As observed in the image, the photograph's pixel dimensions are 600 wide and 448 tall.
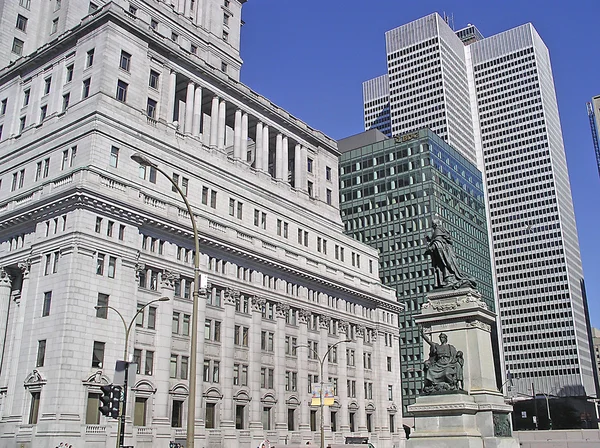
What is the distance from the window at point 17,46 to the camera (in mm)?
79062

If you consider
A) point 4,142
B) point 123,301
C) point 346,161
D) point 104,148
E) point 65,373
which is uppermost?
point 346,161

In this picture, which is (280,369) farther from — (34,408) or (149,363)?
(34,408)

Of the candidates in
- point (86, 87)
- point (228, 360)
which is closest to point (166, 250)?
point (228, 360)

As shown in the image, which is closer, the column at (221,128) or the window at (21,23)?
the column at (221,128)

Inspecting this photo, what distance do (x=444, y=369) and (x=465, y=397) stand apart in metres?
1.30

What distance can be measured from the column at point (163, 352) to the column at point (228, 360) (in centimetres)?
708

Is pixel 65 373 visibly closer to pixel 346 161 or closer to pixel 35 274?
pixel 35 274

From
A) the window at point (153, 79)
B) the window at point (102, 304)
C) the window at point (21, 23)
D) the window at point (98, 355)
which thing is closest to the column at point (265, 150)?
the window at point (153, 79)

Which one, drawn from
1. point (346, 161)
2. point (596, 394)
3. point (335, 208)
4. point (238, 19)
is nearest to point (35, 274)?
point (335, 208)

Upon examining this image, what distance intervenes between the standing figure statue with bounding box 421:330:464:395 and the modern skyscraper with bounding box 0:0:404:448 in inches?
1325

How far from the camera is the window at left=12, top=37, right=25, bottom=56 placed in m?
79.1

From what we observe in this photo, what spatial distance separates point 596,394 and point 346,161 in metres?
120

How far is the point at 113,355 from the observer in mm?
53719

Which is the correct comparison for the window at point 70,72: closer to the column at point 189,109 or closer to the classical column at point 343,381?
the column at point 189,109
